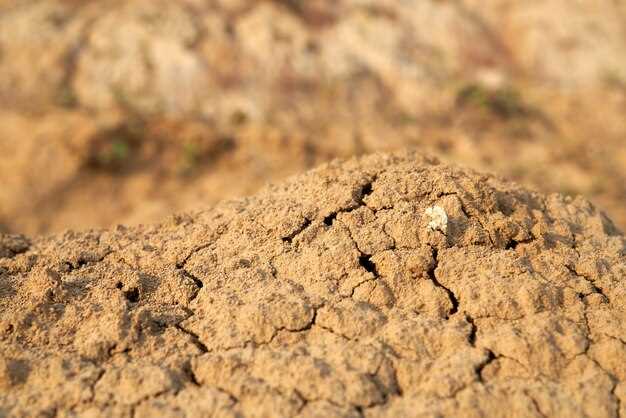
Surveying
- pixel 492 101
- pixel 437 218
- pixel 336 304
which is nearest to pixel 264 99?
pixel 492 101

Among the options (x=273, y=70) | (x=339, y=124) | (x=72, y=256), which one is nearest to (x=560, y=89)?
(x=339, y=124)

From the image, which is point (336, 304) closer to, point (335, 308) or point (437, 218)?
point (335, 308)

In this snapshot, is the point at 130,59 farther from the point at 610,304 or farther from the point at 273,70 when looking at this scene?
the point at 610,304

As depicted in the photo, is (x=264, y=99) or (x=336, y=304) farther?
(x=264, y=99)

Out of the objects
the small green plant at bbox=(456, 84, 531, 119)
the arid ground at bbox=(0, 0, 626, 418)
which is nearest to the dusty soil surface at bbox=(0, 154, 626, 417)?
the arid ground at bbox=(0, 0, 626, 418)

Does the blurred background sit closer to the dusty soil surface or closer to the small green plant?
the small green plant
